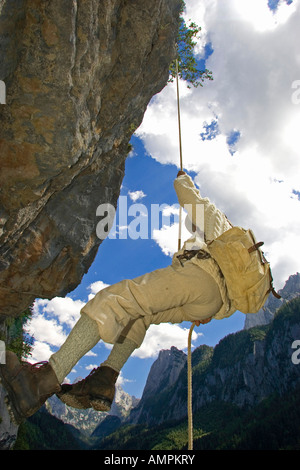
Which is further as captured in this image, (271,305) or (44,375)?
(271,305)

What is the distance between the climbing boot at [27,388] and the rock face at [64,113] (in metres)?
3.26

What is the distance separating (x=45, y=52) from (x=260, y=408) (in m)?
107

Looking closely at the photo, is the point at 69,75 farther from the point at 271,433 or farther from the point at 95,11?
the point at 271,433

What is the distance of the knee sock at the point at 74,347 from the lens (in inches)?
105

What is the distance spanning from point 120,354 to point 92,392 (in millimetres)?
504

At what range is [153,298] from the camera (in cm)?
291

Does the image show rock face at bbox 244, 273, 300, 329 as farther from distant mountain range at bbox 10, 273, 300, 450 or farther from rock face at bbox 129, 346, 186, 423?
rock face at bbox 129, 346, 186, 423

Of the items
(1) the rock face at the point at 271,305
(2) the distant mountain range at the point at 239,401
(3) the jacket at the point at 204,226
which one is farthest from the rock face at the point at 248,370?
(3) the jacket at the point at 204,226

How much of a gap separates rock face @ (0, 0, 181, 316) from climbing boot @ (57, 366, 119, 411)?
3332mm

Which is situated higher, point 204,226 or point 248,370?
point 248,370

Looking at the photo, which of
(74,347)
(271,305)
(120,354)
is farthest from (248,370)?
(74,347)

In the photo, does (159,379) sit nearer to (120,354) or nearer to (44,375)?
(120,354)

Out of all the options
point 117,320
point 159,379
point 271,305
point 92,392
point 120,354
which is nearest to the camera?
point 117,320

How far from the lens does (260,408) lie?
88125 mm
